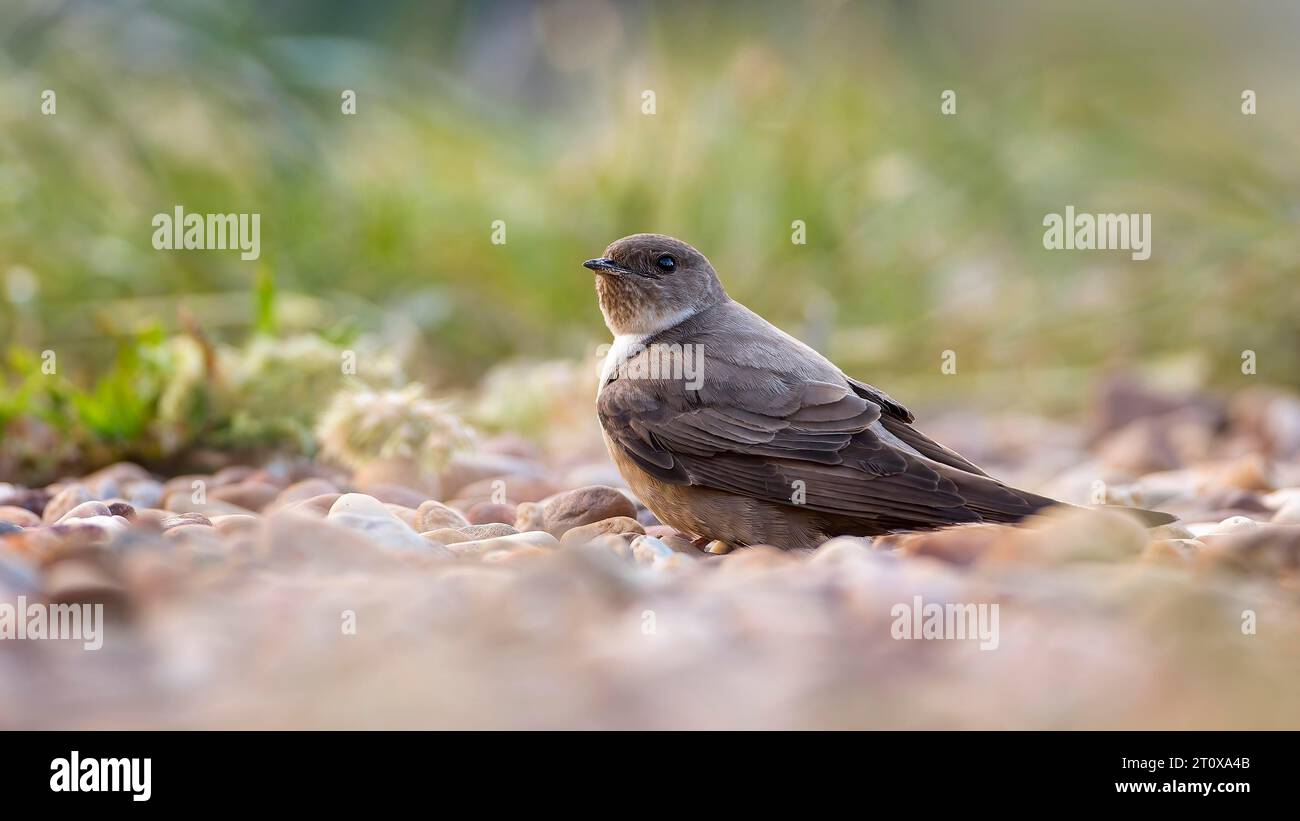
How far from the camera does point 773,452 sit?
3053mm

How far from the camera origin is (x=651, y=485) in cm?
318

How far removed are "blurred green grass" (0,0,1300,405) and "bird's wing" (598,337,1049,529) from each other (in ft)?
8.74

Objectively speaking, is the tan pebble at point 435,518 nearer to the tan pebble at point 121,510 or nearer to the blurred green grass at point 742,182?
the tan pebble at point 121,510

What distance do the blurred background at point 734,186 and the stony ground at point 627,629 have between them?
3.08m

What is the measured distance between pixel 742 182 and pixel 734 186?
5cm

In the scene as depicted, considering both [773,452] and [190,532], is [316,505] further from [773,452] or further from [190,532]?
[773,452]

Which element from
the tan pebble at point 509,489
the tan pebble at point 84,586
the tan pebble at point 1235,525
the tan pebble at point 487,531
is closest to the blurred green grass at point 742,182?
the tan pebble at point 509,489

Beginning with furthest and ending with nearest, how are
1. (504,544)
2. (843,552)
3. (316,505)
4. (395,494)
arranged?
(395,494), (316,505), (504,544), (843,552)

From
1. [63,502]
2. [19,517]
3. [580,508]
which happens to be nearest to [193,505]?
[63,502]

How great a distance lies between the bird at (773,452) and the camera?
291 cm

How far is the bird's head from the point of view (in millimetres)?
3727

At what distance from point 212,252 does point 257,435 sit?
2317mm
